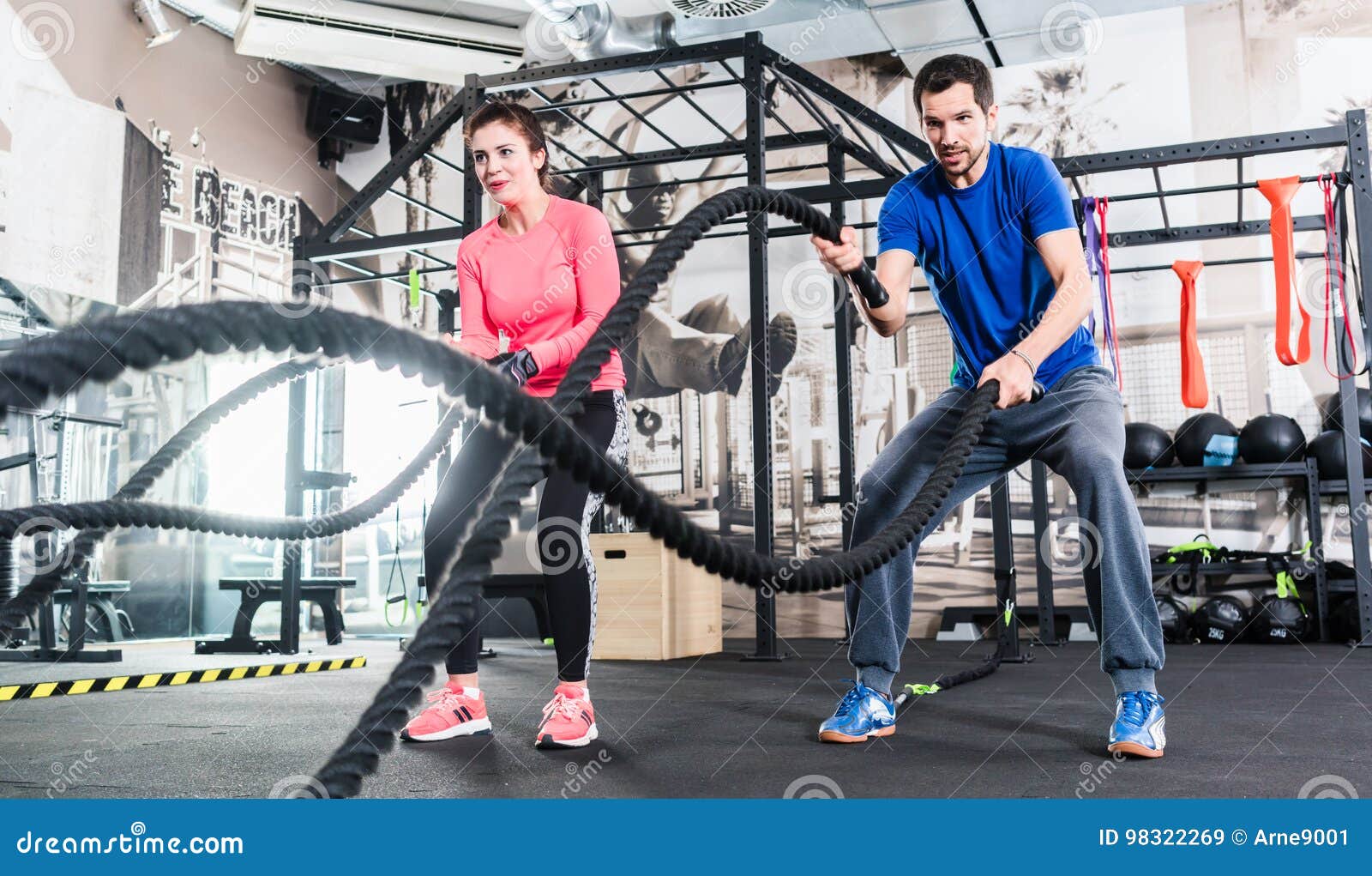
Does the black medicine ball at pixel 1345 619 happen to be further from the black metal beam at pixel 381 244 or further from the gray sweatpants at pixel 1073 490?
the black metal beam at pixel 381 244

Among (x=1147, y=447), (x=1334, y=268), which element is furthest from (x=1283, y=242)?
(x=1147, y=447)

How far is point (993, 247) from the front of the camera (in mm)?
2113

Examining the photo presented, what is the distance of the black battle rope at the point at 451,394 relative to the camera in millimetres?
722

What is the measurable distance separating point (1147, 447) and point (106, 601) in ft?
18.2

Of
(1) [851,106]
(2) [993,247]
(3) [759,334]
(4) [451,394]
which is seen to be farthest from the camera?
(1) [851,106]

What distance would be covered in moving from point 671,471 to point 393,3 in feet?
10.8

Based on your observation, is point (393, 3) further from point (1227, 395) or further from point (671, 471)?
point (1227, 395)

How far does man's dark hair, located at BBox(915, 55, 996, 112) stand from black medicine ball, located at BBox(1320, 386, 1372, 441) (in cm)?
364

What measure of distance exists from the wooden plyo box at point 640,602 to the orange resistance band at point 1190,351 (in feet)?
8.07

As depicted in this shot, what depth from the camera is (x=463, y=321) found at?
232 centimetres

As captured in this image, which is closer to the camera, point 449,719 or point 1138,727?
point 1138,727

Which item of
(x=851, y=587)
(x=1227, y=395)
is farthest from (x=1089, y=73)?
(x=851, y=587)

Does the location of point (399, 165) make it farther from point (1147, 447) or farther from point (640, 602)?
point (1147, 447)

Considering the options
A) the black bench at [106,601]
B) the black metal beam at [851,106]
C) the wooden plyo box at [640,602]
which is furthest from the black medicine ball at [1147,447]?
the black bench at [106,601]
